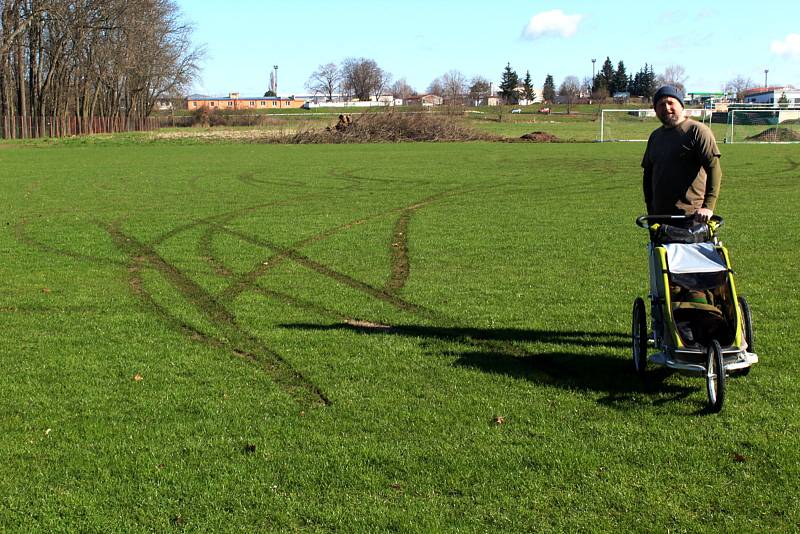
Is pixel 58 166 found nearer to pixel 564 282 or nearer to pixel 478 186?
pixel 478 186

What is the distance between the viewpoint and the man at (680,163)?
6301 mm

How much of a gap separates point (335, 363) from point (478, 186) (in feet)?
53.5

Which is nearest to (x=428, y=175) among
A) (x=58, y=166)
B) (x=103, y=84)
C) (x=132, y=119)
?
(x=58, y=166)

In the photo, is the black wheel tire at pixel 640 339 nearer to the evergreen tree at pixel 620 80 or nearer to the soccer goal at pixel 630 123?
the soccer goal at pixel 630 123

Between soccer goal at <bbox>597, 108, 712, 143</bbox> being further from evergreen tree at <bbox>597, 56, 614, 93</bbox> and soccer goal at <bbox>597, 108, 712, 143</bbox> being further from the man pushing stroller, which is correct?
evergreen tree at <bbox>597, 56, 614, 93</bbox>

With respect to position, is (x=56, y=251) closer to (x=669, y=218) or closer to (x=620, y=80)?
(x=669, y=218)

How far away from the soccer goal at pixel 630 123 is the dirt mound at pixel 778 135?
7016mm

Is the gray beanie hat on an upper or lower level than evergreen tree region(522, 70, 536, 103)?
lower

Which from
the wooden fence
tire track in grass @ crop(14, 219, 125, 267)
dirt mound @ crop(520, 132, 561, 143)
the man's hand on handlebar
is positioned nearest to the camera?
the man's hand on handlebar

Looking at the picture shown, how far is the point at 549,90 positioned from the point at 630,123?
108 metres

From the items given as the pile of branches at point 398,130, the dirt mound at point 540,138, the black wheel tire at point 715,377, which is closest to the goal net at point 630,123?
the dirt mound at point 540,138

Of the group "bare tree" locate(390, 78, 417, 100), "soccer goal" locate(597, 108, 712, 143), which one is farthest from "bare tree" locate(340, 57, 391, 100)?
"soccer goal" locate(597, 108, 712, 143)

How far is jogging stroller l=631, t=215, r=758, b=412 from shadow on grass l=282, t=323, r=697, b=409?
1.04 feet

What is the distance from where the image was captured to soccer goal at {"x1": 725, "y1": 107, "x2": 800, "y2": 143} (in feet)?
159
